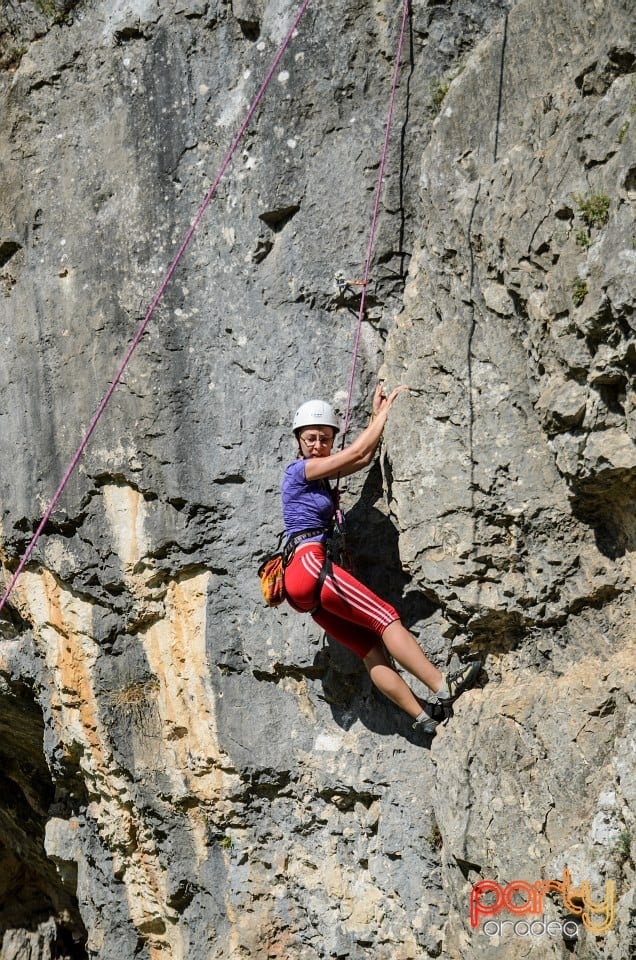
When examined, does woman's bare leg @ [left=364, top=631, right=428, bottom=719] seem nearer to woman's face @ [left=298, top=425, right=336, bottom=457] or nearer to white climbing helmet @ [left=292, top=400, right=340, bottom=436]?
woman's face @ [left=298, top=425, right=336, bottom=457]

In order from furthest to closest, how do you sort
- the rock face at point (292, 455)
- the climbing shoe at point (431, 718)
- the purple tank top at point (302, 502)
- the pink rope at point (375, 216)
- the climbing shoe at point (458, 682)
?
the pink rope at point (375, 216)
the purple tank top at point (302, 502)
the climbing shoe at point (431, 718)
the climbing shoe at point (458, 682)
the rock face at point (292, 455)

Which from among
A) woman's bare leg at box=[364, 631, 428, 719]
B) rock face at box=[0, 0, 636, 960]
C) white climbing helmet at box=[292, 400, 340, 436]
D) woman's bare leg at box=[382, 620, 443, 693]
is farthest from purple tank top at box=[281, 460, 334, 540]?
woman's bare leg at box=[364, 631, 428, 719]

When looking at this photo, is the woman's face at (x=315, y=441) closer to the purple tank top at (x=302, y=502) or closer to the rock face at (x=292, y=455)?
the purple tank top at (x=302, y=502)

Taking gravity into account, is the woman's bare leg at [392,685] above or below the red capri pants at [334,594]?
below

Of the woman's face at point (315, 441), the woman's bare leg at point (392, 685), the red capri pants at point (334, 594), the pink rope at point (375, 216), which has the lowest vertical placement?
the woman's bare leg at point (392, 685)

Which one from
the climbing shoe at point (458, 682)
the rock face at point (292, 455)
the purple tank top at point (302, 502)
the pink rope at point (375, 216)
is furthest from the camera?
the pink rope at point (375, 216)

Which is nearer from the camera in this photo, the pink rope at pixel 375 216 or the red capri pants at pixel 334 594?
the red capri pants at pixel 334 594

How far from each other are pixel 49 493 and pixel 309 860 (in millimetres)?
2940

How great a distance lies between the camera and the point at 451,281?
5293 millimetres

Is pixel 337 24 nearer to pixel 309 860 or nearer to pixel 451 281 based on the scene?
pixel 451 281

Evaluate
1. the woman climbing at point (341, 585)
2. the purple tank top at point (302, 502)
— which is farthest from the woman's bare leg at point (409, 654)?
the purple tank top at point (302, 502)

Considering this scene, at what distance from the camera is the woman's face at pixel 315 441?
18.2 feet

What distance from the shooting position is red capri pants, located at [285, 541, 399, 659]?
533 cm

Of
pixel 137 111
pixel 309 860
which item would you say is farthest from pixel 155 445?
pixel 309 860
